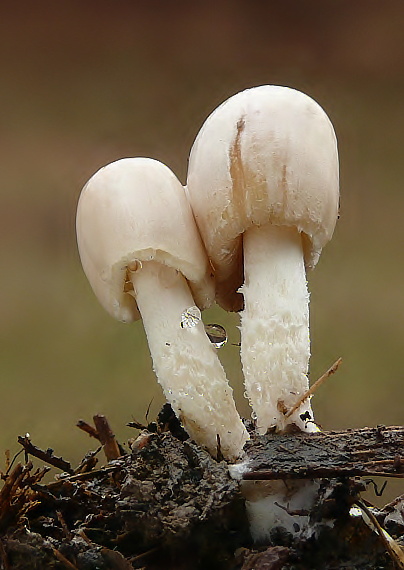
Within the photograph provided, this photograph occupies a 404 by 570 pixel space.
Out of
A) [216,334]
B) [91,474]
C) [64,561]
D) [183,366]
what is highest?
[216,334]

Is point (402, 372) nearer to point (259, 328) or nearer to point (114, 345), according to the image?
point (114, 345)

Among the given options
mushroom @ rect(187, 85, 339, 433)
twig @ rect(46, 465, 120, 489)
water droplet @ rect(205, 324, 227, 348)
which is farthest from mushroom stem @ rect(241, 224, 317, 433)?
twig @ rect(46, 465, 120, 489)

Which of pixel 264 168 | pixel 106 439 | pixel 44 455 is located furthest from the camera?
pixel 106 439

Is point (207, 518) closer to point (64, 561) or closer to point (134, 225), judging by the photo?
point (64, 561)

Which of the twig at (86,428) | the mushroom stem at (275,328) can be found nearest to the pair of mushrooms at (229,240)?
the mushroom stem at (275,328)

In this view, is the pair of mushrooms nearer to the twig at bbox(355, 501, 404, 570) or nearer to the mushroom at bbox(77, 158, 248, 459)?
the mushroom at bbox(77, 158, 248, 459)

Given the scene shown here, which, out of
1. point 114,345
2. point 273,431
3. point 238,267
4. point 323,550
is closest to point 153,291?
point 238,267

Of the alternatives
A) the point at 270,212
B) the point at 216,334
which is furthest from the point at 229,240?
the point at 216,334
